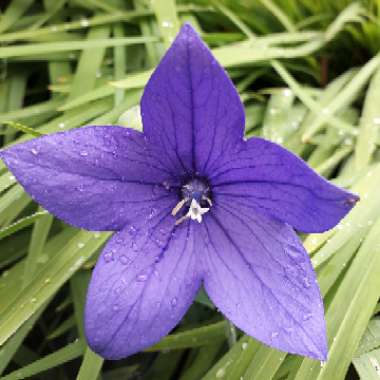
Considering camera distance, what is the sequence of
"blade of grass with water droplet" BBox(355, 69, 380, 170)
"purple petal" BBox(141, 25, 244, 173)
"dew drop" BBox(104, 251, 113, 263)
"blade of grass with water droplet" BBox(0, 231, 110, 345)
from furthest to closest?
"blade of grass with water droplet" BBox(355, 69, 380, 170)
"blade of grass with water droplet" BBox(0, 231, 110, 345)
"dew drop" BBox(104, 251, 113, 263)
"purple petal" BBox(141, 25, 244, 173)

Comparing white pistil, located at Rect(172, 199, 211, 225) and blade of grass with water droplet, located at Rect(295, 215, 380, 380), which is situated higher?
white pistil, located at Rect(172, 199, 211, 225)

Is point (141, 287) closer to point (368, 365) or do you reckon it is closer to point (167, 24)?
point (368, 365)

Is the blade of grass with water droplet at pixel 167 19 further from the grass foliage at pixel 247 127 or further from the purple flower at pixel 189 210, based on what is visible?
the purple flower at pixel 189 210

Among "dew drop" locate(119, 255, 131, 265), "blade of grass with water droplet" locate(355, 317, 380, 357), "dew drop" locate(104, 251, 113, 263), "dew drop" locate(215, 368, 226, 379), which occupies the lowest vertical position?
"dew drop" locate(215, 368, 226, 379)

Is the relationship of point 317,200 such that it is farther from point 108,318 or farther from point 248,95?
point 248,95

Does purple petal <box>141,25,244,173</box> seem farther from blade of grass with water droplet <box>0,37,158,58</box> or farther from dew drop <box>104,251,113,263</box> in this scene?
blade of grass with water droplet <box>0,37,158,58</box>

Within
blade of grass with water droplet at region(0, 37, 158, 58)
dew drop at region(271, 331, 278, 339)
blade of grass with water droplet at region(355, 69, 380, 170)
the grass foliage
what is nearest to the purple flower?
dew drop at region(271, 331, 278, 339)
